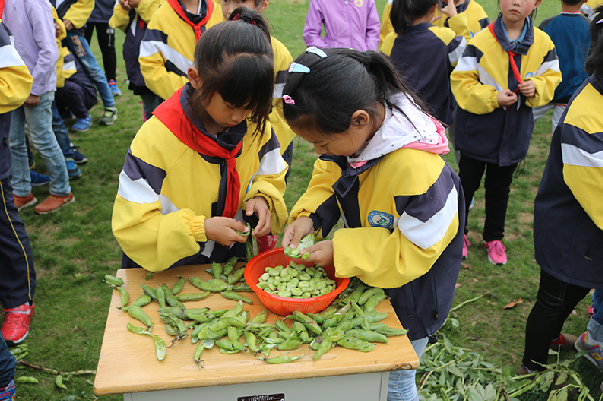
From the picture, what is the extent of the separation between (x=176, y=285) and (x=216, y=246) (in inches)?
14.5

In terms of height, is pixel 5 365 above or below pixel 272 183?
below

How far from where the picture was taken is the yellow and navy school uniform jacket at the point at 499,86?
364 centimetres

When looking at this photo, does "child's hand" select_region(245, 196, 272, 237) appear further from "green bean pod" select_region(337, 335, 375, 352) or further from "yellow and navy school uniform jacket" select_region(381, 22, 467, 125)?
"yellow and navy school uniform jacket" select_region(381, 22, 467, 125)

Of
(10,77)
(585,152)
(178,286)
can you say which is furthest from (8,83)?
(585,152)

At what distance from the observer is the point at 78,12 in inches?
240

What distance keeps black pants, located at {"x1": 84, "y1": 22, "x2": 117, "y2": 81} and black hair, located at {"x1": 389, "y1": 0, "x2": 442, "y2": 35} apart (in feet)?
17.0

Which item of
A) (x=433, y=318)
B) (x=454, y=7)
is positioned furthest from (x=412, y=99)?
(x=454, y=7)

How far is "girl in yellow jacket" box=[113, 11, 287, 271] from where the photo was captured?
5.99 feet

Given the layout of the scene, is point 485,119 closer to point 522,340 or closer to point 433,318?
point 522,340

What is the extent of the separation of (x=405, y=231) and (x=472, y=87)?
8.05 ft

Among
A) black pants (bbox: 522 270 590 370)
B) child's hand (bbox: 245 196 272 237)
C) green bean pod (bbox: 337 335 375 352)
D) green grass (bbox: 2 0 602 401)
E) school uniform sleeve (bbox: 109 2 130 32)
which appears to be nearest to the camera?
green bean pod (bbox: 337 335 375 352)

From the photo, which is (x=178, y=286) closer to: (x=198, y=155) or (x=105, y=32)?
(x=198, y=155)

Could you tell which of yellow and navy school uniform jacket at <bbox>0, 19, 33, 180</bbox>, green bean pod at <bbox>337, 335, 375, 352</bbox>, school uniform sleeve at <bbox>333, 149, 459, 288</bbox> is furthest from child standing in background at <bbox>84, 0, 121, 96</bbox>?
green bean pod at <bbox>337, 335, 375, 352</bbox>

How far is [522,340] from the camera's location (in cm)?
337
